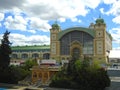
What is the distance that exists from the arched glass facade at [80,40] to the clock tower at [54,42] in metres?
3.02

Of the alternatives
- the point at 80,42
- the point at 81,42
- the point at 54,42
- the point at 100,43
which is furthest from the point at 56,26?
the point at 100,43

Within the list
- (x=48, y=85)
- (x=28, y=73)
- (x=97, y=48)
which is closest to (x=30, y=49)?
(x=97, y=48)

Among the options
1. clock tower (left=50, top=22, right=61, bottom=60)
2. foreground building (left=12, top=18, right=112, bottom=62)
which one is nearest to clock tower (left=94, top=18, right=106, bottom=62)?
foreground building (left=12, top=18, right=112, bottom=62)

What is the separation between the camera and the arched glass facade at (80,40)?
116750mm

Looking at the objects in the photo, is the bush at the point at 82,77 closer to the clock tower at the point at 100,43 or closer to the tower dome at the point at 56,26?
the clock tower at the point at 100,43

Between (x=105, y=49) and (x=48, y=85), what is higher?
(x=105, y=49)

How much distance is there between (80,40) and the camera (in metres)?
118

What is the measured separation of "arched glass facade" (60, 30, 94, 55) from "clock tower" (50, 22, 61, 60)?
3016 mm

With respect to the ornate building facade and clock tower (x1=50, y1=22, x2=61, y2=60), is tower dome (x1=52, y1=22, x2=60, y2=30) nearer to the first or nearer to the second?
clock tower (x1=50, y1=22, x2=61, y2=60)

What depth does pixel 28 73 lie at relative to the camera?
6656cm

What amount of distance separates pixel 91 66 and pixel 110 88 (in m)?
5.44

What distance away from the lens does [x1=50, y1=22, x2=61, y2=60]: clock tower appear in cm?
12125

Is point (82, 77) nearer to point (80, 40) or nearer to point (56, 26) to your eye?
point (80, 40)

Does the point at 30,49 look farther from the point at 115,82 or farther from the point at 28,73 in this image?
the point at 115,82
